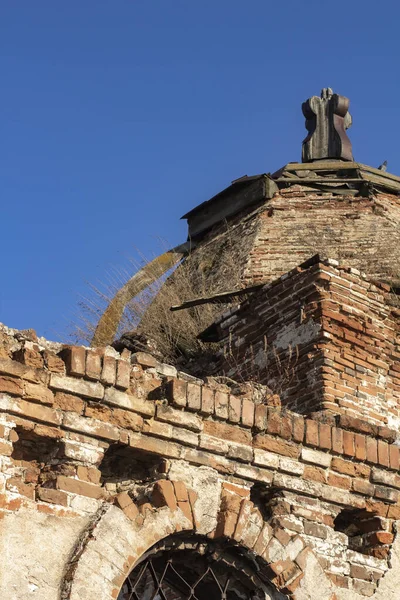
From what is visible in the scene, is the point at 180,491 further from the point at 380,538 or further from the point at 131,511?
the point at 380,538

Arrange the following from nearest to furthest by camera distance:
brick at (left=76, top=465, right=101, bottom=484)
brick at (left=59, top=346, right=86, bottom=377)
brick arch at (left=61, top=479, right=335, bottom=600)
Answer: brick arch at (left=61, top=479, right=335, bottom=600), brick at (left=76, top=465, right=101, bottom=484), brick at (left=59, top=346, right=86, bottom=377)

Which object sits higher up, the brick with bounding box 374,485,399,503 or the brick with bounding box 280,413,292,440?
the brick with bounding box 280,413,292,440

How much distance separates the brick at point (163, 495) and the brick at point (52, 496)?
0.50 meters

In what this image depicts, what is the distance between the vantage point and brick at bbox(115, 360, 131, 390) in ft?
18.4

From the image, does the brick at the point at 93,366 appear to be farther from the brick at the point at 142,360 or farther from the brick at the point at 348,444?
the brick at the point at 348,444

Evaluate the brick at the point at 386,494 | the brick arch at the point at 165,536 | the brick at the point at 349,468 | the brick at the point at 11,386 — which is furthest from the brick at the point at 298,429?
the brick at the point at 11,386

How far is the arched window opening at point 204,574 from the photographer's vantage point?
5.66 metres

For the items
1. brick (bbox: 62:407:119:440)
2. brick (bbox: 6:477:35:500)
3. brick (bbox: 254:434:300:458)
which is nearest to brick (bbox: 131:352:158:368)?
brick (bbox: 62:407:119:440)

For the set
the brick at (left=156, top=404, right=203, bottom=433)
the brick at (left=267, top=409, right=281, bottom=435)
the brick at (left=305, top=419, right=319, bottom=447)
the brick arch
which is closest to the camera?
the brick arch

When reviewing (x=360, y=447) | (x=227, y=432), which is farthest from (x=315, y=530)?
(x=227, y=432)

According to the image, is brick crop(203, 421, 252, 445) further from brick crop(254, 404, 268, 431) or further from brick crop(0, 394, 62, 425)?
brick crop(0, 394, 62, 425)

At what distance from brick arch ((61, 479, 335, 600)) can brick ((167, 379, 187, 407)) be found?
452 millimetres

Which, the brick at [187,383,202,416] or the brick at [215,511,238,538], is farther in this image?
the brick at [187,383,202,416]

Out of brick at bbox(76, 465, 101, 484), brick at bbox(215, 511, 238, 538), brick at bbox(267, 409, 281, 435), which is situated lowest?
brick at bbox(215, 511, 238, 538)
